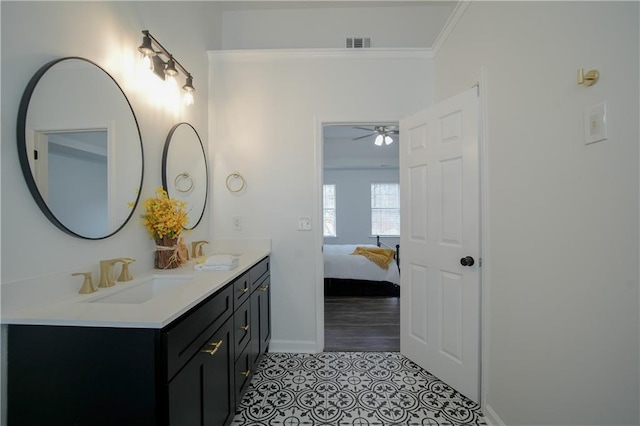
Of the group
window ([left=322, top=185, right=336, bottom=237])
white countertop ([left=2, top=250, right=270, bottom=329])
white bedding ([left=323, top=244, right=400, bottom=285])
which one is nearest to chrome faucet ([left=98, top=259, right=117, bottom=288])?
white countertop ([left=2, top=250, right=270, bottom=329])

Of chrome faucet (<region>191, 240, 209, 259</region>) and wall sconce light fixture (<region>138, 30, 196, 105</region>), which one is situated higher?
wall sconce light fixture (<region>138, 30, 196, 105</region>)

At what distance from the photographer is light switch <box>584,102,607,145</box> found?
99cm

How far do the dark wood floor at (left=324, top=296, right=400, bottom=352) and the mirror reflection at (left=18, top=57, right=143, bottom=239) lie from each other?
2119 millimetres

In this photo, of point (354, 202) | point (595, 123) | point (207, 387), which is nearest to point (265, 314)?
point (207, 387)

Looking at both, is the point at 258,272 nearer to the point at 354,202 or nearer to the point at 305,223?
the point at 305,223

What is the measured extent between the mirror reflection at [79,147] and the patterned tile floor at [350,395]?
1480 mm

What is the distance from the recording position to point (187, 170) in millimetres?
2115

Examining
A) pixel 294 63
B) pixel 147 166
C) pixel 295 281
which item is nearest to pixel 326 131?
pixel 294 63

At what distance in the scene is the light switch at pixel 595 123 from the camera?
99 centimetres

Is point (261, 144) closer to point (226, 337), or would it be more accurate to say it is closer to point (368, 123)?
point (368, 123)

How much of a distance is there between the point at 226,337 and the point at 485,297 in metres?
1.62

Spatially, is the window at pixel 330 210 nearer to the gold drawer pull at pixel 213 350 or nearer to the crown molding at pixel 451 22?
the crown molding at pixel 451 22

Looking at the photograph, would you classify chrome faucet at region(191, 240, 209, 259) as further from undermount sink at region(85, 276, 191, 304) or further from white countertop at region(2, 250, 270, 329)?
white countertop at region(2, 250, 270, 329)

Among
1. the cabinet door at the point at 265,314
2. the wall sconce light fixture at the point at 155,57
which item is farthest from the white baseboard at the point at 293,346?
the wall sconce light fixture at the point at 155,57
